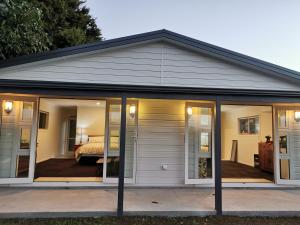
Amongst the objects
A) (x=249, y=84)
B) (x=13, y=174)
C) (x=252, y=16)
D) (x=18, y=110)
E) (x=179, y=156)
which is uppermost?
(x=252, y=16)

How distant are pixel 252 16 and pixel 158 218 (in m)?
10.4

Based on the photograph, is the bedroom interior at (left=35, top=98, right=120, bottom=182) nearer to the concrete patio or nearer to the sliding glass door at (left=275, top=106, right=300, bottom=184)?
the concrete patio

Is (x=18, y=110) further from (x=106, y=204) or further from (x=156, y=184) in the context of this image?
(x=156, y=184)

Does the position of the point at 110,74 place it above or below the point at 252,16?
below

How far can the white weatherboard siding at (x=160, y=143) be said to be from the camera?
A: 5.63 m

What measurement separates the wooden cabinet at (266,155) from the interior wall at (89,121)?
24.6 feet

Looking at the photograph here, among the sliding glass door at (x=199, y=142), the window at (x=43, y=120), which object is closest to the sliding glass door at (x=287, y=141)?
the sliding glass door at (x=199, y=142)

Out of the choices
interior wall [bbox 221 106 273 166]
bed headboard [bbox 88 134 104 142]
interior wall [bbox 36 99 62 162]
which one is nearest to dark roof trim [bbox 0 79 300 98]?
interior wall [bbox 221 106 273 166]

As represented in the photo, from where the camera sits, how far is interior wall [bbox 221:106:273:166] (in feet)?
28.5

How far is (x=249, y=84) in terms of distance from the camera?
202 inches

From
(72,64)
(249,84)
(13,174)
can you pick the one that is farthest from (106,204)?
(249,84)

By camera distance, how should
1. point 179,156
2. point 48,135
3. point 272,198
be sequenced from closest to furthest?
point 272,198
point 179,156
point 48,135

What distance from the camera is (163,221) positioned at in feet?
12.5

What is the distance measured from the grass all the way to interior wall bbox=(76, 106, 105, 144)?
764 centimetres
